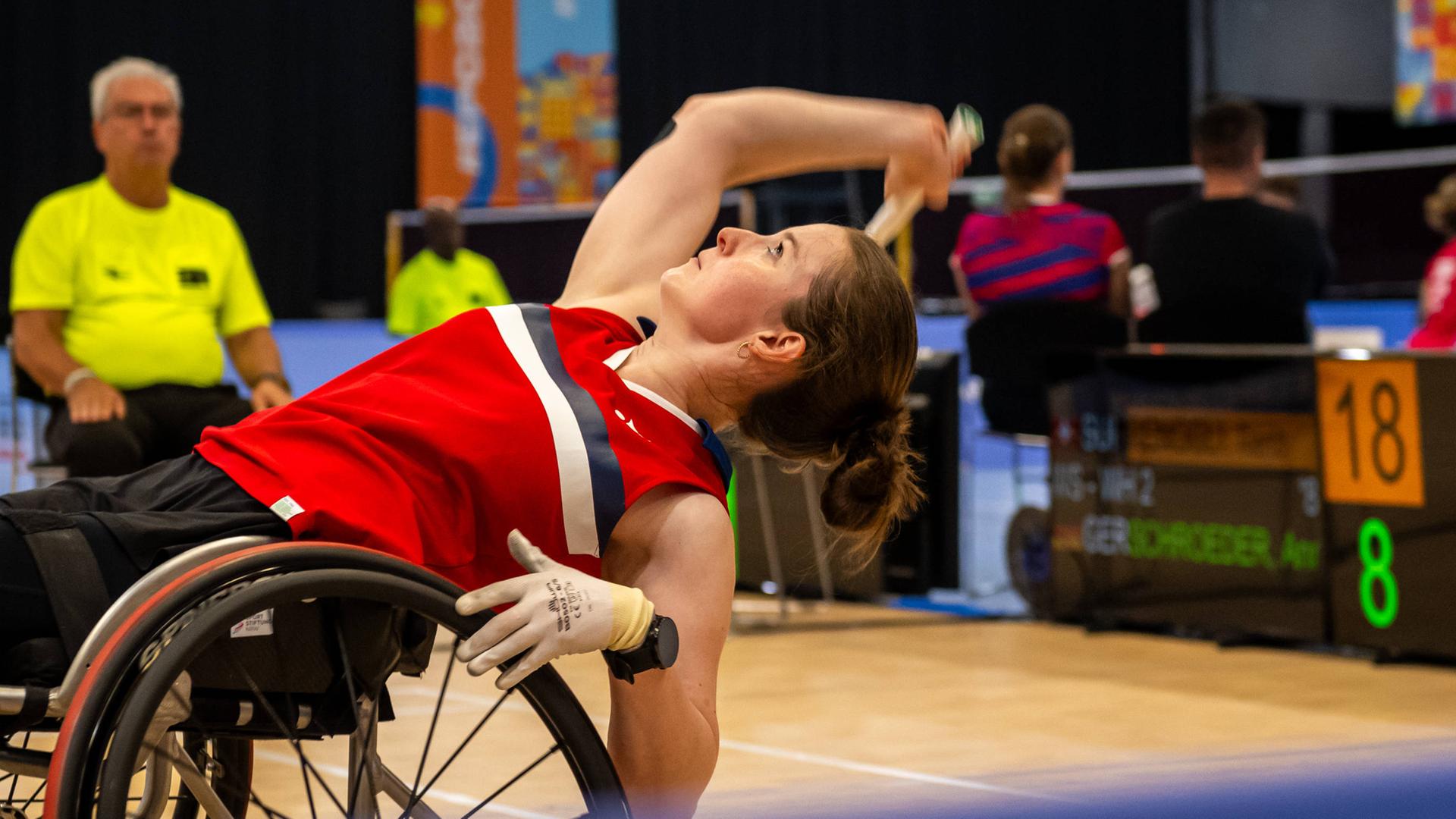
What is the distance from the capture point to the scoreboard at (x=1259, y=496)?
13.4 feet

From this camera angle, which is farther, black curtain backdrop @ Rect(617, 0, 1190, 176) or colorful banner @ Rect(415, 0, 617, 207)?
black curtain backdrop @ Rect(617, 0, 1190, 176)

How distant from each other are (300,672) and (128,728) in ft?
0.62

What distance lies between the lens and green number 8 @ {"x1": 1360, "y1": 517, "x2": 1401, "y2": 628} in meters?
4.14

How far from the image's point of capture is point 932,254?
791cm

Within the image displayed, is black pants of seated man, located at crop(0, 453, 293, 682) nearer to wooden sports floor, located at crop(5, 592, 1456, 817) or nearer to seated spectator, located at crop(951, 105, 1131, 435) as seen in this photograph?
wooden sports floor, located at crop(5, 592, 1456, 817)

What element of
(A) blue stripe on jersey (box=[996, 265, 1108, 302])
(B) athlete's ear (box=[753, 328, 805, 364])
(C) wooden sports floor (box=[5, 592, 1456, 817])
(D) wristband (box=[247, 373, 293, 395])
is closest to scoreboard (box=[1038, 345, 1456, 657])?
(C) wooden sports floor (box=[5, 592, 1456, 817])

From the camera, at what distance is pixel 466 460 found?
1498mm

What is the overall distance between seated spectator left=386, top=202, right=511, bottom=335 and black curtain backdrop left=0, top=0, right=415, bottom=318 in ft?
16.7

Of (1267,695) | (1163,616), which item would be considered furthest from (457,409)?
(1163,616)

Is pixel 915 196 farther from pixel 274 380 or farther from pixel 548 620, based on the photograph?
pixel 274 380

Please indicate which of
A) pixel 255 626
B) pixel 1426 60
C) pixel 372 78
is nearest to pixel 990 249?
pixel 255 626

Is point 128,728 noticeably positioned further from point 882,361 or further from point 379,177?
point 379,177

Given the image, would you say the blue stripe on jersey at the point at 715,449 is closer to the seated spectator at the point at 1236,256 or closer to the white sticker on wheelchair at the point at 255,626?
the white sticker on wheelchair at the point at 255,626

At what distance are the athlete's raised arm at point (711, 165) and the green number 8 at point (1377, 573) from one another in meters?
2.55
